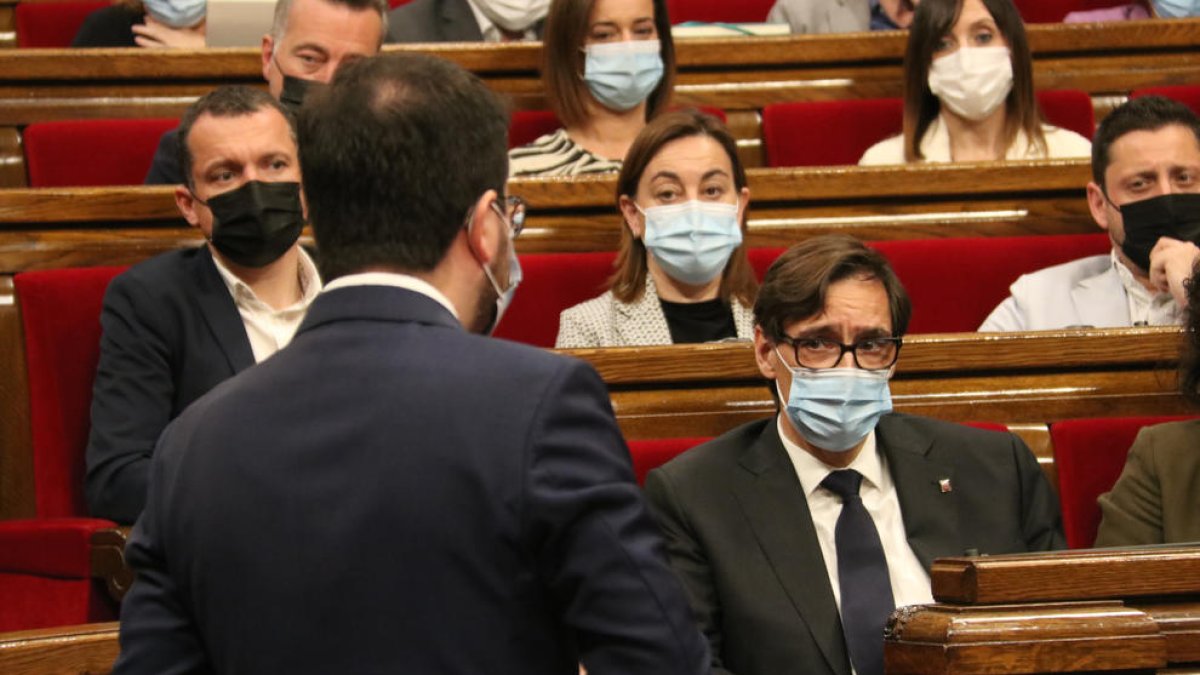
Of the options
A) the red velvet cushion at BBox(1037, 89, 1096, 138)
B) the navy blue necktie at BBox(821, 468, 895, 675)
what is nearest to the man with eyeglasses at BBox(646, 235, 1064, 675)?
the navy blue necktie at BBox(821, 468, 895, 675)

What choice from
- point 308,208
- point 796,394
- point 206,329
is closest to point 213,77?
point 206,329

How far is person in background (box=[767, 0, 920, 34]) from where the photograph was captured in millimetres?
1800

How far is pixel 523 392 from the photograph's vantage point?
46cm

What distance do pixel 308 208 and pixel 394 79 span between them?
5 cm

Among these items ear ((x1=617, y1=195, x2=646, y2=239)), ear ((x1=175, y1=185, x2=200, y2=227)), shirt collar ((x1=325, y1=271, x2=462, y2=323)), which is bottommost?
ear ((x1=617, y1=195, x2=646, y2=239))

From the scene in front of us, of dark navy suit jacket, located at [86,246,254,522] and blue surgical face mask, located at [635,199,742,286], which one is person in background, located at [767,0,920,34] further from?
dark navy suit jacket, located at [86,246,254,522]

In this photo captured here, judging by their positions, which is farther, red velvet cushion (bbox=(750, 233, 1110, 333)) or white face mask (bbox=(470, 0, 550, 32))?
white face mask (bbox=(470, 0, 550, 32))

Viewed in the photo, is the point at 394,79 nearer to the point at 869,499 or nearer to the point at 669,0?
the point at 869,499

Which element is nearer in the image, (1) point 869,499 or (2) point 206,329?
(1) point 869,499

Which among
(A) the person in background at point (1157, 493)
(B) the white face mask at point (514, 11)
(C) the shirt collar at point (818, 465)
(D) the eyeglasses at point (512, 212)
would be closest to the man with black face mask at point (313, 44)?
(B) the white face mask at point (514, 11)

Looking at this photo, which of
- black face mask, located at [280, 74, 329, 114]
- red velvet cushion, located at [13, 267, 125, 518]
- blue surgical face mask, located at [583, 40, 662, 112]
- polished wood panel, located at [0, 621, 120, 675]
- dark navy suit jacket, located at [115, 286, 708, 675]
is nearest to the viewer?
dark navy suit jacket, located at [115, 286, 708, 675]

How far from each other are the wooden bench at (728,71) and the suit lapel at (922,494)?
68 centimetres

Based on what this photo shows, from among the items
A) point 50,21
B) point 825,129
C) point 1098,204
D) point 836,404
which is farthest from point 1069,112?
point 50,21

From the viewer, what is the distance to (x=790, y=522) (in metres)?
0.88
